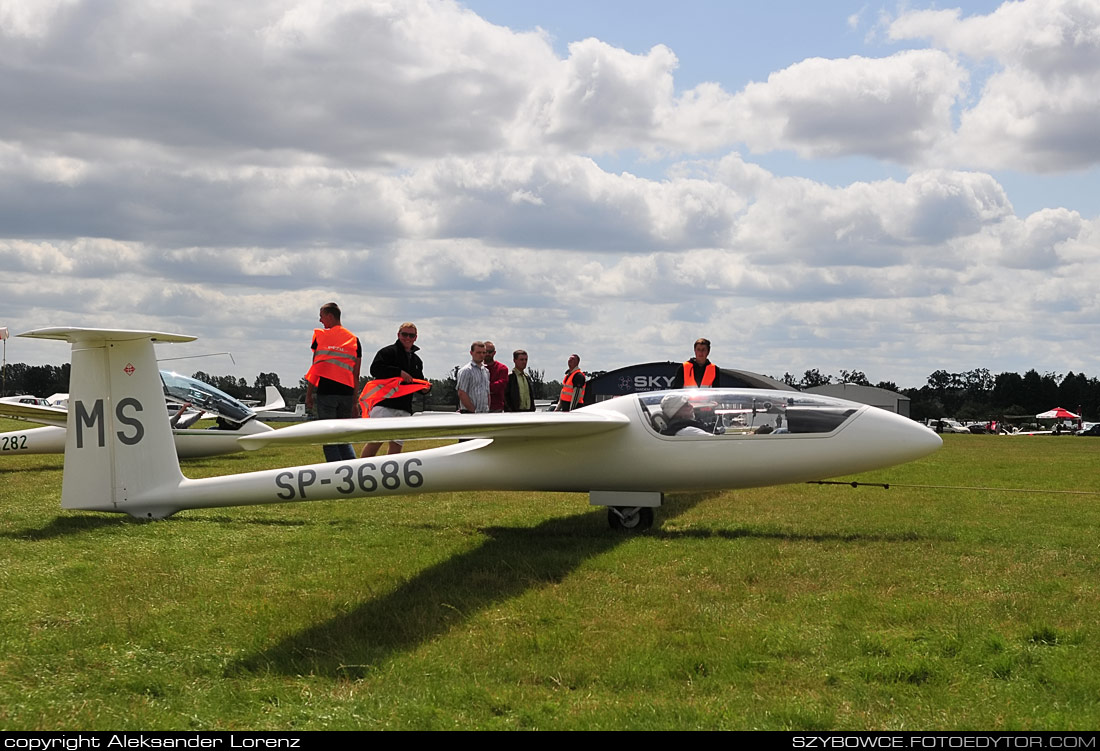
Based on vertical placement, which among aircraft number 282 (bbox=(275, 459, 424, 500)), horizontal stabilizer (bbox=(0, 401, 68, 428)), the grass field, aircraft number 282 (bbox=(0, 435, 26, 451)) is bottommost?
the grass field

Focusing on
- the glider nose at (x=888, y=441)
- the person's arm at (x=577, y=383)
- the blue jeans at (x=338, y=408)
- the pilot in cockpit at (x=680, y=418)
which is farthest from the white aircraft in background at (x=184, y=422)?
the glider nose at (x=888, y=441)

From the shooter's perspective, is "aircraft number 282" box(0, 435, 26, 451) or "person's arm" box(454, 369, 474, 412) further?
"aircraft number 282" box(0, 435, 26, 451)

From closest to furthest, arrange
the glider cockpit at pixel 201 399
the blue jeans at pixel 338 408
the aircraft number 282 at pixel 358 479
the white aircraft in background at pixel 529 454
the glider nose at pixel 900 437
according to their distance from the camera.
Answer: the aircraft number 282 at pixel 358 479
the white aircraft in background at pixel 529 454
the glider nose at pixel 900 437
the blue jeans at pixel 338 408
the glider cockpit at pixel 201 399

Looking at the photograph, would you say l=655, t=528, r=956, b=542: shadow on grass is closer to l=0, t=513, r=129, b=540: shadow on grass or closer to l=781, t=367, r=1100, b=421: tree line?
l=0, t=513, r=129, b=540: shadow on grass

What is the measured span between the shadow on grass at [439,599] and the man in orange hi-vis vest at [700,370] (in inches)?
99.1

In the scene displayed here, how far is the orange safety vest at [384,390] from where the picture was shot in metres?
10.9

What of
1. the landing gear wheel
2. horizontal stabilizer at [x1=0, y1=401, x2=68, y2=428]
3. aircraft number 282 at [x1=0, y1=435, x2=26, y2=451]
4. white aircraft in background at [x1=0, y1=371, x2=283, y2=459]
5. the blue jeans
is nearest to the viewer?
the landing gear wheel

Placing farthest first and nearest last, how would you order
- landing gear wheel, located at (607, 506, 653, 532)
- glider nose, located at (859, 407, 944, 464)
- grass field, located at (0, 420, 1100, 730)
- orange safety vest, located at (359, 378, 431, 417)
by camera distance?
orange safety vest, located at (359, 378, 431, 417), landing gear wheel, located at (607, 506, 653, 532), glider nose, located at (859, 407, 944, 464), grass field, located at (0, 420, 1100, 730)

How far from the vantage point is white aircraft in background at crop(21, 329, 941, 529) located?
8.51 metres

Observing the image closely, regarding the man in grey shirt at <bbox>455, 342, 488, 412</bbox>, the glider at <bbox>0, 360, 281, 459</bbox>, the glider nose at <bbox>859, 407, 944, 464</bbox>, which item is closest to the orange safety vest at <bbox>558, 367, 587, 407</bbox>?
the man in grey shirt at <bbox>455, 342, 488, 412</bbox>

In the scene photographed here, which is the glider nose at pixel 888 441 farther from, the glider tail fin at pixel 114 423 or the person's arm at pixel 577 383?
the person's arm at pixel 577 383

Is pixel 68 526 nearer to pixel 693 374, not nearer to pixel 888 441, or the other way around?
pixel 693 374

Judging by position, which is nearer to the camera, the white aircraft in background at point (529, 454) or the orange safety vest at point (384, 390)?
the white aircraft in background at point (529, 454)

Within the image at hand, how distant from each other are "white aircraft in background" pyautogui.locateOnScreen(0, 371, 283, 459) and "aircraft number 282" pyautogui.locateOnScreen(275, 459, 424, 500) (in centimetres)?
802
